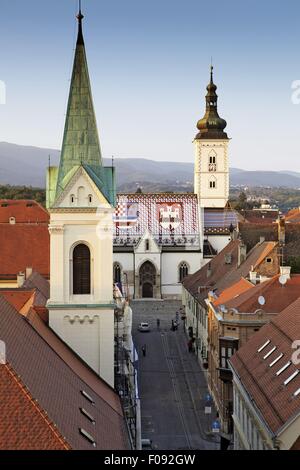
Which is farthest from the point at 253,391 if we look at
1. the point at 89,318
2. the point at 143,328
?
the point at 143,328

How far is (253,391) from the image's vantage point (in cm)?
3259

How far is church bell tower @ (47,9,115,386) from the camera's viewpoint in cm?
3403

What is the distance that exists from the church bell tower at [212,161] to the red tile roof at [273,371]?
89.7m

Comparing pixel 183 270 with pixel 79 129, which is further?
pixel 183 270

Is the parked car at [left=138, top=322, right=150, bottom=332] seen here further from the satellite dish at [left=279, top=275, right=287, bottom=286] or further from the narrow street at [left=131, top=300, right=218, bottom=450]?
the satellite dish at [left=279, top=275, right=287, bottom=286]

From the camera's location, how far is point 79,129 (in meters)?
34.2

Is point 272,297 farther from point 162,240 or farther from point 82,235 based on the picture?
point 162,240

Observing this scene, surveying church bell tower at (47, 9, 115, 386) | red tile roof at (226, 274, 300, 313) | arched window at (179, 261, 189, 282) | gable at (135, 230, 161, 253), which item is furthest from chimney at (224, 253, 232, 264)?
arched window at (179, 261, 189, 282)

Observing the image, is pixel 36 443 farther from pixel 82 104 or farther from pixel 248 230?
pixel 248 230

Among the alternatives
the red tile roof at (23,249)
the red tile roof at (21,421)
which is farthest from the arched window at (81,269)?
the red tile roof at (23,249)

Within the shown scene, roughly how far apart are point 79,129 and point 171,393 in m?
22.3

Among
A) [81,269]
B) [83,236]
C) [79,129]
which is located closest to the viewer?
[79,129]

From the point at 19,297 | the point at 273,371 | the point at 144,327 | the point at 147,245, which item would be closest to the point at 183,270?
the point at 147,245

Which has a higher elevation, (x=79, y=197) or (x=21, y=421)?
(x=79, y=197)
